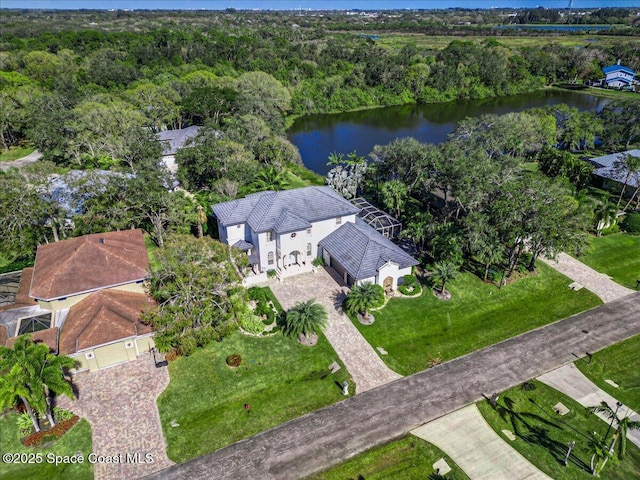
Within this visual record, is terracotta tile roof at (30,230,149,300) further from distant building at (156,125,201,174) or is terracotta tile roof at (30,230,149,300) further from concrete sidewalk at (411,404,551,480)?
distant building at (156,125,201,174)

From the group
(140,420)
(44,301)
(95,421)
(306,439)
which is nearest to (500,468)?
(306,439)

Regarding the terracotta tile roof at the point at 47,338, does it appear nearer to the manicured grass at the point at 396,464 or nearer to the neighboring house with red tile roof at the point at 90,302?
the neighboring house with red tile roof at the point at 90,302

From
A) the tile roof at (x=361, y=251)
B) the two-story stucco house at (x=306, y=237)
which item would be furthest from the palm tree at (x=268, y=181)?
the tile roof at (x=361, y=251)

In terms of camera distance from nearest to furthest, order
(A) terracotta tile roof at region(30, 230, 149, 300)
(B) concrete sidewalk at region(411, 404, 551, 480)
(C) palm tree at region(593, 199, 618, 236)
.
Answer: (B) concrete sidewalk at region(411, 404, 551, 480)
(A) terracotta tile roof at region(30, 230, 149, 300)
(C) palm tree at region(593, 199, 618, 236)

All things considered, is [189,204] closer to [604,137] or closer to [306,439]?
[306,439]

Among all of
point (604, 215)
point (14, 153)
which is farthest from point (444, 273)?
point (14, 153)

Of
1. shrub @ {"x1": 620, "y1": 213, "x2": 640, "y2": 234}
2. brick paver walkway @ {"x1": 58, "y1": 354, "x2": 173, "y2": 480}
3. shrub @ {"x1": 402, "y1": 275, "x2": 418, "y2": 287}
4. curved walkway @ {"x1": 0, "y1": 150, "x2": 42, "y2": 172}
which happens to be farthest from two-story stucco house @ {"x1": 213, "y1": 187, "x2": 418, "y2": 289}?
curved walkway @ {"x1": 0, "y1": 150, "x2": 42, "y2": 172}

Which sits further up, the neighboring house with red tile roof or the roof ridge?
the roof ridge
